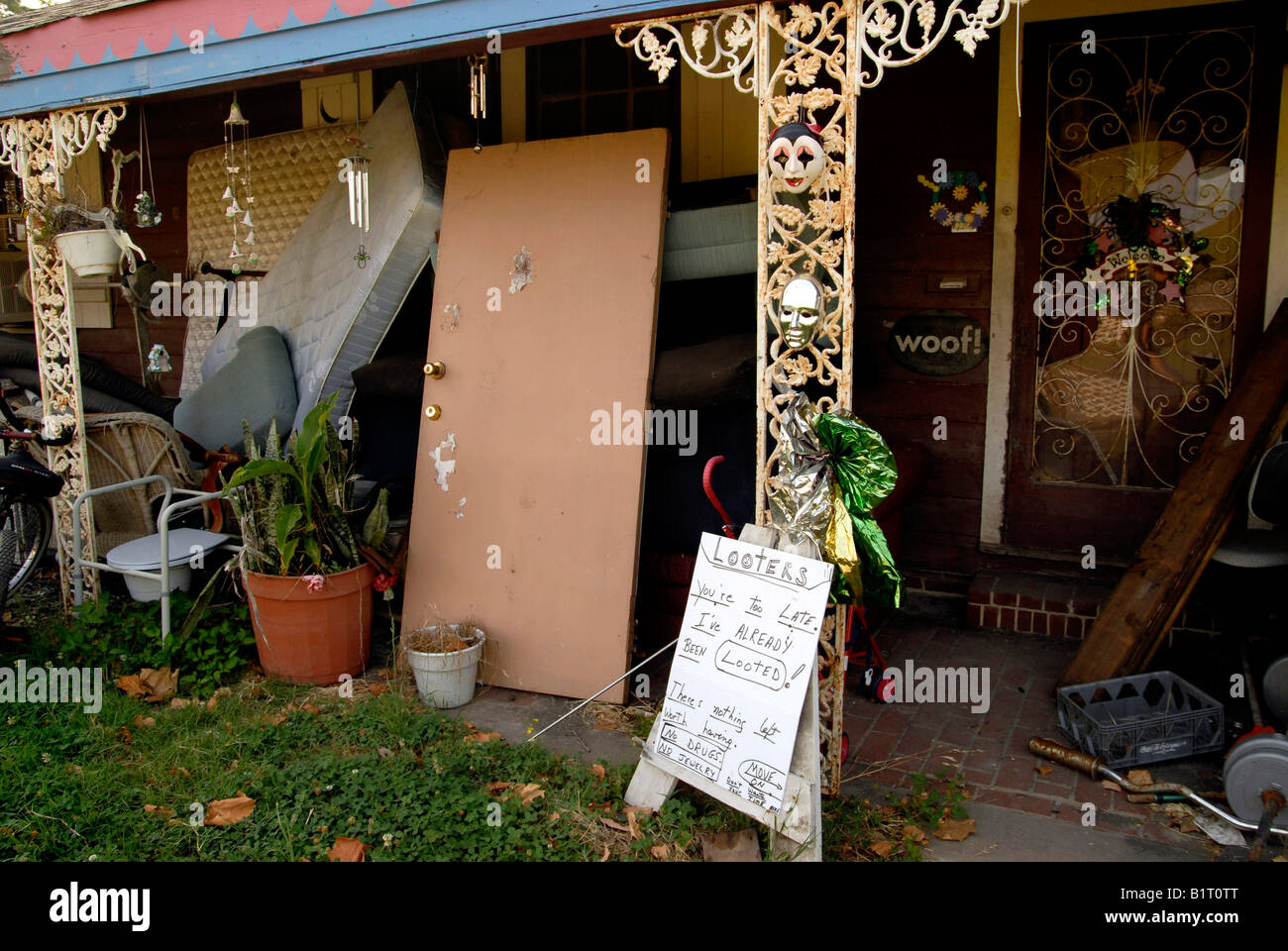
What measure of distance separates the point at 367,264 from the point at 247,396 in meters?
1.28

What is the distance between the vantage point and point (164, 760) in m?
3.84

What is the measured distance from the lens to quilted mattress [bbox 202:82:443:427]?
5438 mm

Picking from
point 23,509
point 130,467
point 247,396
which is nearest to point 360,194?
point 247,396

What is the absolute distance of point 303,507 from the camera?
4477 mm

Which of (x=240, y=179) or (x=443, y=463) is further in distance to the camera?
(x=240, y=179)

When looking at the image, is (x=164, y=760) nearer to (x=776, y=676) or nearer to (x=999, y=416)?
(x=776, y=676)

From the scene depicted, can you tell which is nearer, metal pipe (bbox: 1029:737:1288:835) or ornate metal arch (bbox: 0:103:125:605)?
metal pipe (bbox: 1029:737:1288:835)

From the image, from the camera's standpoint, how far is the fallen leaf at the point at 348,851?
3168 millimetres

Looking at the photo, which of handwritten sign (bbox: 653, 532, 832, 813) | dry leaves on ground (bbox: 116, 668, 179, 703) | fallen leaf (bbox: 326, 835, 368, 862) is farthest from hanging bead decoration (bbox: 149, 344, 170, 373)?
handwritten sign (bbox: 653, 532, 832, 813)

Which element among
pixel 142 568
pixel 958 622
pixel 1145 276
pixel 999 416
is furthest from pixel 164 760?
pixel 1145 276

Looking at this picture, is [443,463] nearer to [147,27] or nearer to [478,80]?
[478,80]

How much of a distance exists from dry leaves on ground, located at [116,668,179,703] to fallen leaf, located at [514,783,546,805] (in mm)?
2078

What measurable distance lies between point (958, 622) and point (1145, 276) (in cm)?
218

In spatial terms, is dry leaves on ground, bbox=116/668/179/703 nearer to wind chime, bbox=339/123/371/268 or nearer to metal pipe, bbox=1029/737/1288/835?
wind chime, bbox=339/123/371/268
